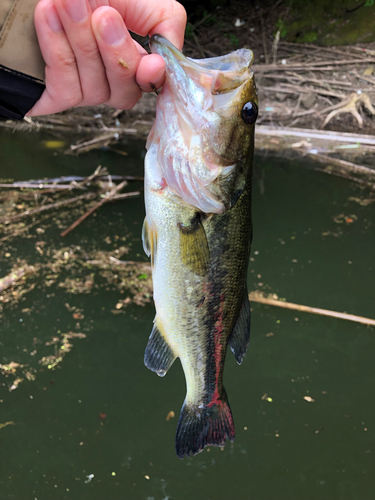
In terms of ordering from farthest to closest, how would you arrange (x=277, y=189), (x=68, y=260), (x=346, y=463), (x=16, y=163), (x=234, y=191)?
(x=16, y=163) < (x=277, y=189) < (x=68, y=260) < (x=346, y=463) < (x=234, y=191)

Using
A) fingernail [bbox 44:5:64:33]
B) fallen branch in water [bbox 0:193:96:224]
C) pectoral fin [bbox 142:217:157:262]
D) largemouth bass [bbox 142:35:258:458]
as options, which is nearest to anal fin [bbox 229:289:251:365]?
largemouth bass [bbox 142:35:258:458]

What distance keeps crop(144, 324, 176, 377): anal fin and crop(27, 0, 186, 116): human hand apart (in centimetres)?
93

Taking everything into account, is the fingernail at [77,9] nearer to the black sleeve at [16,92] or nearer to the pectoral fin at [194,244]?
the black sleeve at [16,92]

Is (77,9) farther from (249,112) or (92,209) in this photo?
(92,209)

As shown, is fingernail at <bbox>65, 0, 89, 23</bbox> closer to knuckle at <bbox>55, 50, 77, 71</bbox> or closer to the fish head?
knuckle at <bbox>55, 50, 77, 71</bbox>

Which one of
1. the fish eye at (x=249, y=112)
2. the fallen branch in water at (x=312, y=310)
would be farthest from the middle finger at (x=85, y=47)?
the fallen branch in water at (x=312, y=310)

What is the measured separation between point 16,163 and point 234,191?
6.78 m

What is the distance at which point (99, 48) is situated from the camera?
1.15 metres

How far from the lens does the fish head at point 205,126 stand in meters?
1.25

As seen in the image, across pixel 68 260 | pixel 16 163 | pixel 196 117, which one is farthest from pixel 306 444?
pixel 16 163

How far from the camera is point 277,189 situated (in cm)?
657

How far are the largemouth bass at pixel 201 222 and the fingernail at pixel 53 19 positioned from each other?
293mm

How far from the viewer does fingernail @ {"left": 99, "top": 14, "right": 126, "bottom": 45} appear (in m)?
1.07

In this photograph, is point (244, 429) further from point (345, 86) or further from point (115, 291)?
point (345, 86)
